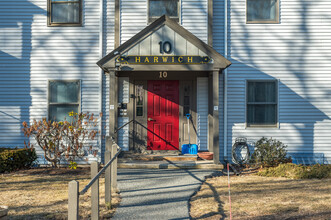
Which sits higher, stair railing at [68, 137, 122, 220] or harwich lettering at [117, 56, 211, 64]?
harwich lettering at [117, 56, 211, 64]

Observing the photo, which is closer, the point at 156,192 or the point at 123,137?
the point at 156,192

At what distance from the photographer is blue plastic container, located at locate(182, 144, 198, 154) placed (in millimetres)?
11359

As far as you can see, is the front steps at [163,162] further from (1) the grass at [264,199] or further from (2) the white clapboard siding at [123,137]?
(1) the grass at [264,199]

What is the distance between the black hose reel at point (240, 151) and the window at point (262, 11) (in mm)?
3824

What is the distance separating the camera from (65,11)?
11727 mm

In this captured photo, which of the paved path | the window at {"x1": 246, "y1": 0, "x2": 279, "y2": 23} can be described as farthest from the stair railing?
the window at {"x1": 246, "y1": 0, "x2": 279, "y2": 23}

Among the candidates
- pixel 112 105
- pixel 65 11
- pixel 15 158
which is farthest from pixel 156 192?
pixel 65 11

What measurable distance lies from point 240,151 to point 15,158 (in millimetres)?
6552

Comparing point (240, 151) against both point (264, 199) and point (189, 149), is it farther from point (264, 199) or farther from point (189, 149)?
point (264, 199)

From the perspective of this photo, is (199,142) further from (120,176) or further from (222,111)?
(120,176)

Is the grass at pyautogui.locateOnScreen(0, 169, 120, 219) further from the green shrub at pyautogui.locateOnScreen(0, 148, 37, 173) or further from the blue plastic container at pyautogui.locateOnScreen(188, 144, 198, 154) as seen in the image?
the blue plastic container at pyautogui.locateOnScreen(188, 144, 198, 154)

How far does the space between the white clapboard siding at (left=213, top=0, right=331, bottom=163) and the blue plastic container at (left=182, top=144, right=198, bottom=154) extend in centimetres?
108

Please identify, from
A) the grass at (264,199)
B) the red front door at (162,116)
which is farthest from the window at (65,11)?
the grass at (264,199)

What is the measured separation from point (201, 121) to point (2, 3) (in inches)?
285
